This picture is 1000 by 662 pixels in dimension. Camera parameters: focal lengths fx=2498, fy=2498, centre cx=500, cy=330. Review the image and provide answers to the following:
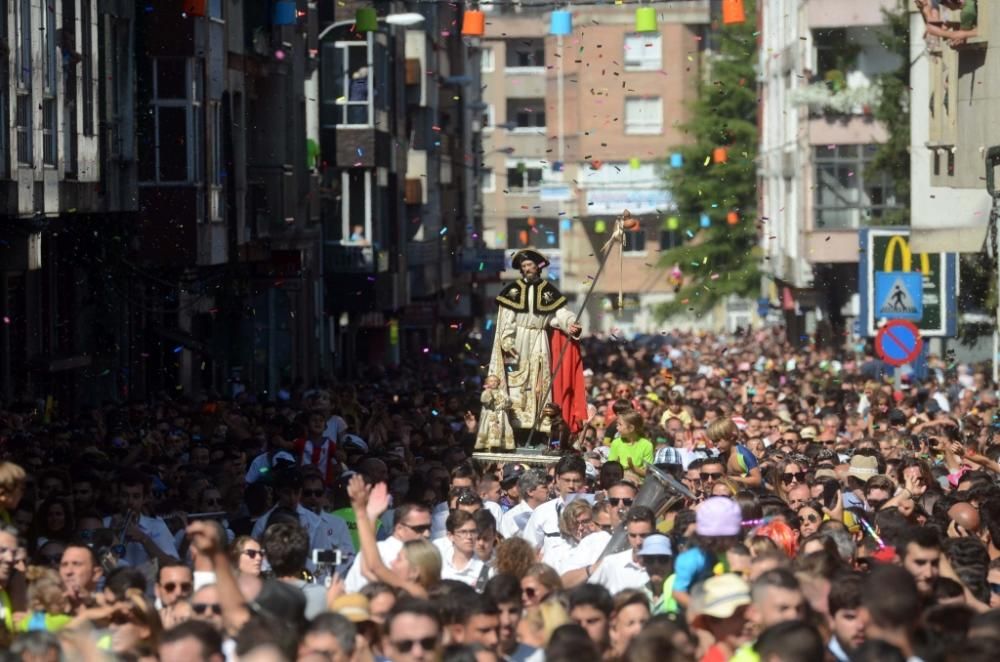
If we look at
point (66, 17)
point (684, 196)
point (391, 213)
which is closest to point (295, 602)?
point (66, 17)

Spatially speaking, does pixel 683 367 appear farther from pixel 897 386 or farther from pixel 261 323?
pixel 897 386

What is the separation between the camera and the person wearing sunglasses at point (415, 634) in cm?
853

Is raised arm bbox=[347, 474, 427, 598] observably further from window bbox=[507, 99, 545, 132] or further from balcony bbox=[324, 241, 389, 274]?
window bbox=[507, 99, 545, 132]

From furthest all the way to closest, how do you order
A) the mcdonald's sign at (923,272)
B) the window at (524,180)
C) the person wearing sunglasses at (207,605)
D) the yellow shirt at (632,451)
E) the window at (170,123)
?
1. the window at (524,180)
2. the window at (170,123)
3. the mcdonald's sign at (923,272)
4. the yellow shirt at (632,451)
5. the person wearing sunglasses at (207,605)

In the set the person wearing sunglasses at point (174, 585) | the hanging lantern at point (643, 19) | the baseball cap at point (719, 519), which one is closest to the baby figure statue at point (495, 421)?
the baseball cap at point (719, 519)

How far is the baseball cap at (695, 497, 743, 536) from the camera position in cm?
1095

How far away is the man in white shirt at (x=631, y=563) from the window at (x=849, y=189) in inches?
1464

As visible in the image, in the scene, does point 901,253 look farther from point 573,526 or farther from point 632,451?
point 573,526

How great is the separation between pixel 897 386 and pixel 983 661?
2322 centimetres

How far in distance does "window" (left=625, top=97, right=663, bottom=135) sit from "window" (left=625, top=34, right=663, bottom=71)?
128 cm

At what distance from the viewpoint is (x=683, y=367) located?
157ft

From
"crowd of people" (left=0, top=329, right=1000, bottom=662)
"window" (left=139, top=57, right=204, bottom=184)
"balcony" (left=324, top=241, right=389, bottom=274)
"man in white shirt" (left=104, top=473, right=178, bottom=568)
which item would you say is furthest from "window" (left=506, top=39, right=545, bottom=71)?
"man in white shirt" (left=104, top=473, right=178, bottom=568)

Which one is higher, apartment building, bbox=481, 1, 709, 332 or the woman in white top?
apartment building, bbox=481, 1, 709, 332

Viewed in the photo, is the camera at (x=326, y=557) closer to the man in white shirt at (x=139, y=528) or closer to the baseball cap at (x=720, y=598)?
the man in white shirt at (x=139, y=528)
